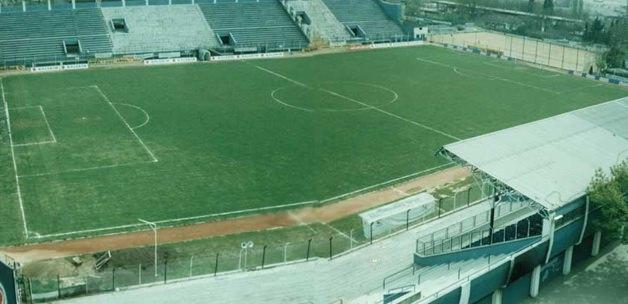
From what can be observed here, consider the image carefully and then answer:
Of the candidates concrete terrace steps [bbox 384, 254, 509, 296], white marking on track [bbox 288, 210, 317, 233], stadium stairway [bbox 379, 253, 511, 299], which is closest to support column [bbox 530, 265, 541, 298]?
stadium stairway [bbox 379, 253, 511, 299]

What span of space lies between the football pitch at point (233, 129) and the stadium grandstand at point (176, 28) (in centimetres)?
623

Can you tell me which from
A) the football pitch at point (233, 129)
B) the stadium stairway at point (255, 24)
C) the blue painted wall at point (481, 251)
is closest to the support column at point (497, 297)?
the blue painted wall at point (481, 251)

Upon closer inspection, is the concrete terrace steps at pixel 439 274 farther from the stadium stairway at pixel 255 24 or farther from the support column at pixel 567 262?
the stadium stairway at pixel 255 24

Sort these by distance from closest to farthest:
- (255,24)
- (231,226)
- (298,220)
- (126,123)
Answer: (231,226)
(298,220)
(126,123)
(255,24)

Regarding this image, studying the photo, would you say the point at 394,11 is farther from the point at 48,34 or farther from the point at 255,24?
the point at 48,34

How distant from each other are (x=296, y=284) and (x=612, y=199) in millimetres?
15521

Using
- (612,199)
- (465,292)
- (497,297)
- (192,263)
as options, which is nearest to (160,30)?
(192,263)

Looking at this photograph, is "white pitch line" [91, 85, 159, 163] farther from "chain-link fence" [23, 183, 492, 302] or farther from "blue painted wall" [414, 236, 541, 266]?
"blue painted wall" [414, 236, 541, 266]

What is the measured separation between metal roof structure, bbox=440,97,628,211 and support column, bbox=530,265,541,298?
3.45m

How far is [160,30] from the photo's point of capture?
8975 centimetres

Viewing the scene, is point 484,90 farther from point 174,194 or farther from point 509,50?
point 174,194

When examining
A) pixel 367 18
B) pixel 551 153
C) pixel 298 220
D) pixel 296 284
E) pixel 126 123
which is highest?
pixel 367 18

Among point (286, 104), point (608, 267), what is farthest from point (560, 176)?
point (286, 104)

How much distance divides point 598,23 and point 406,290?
93.7 meters
